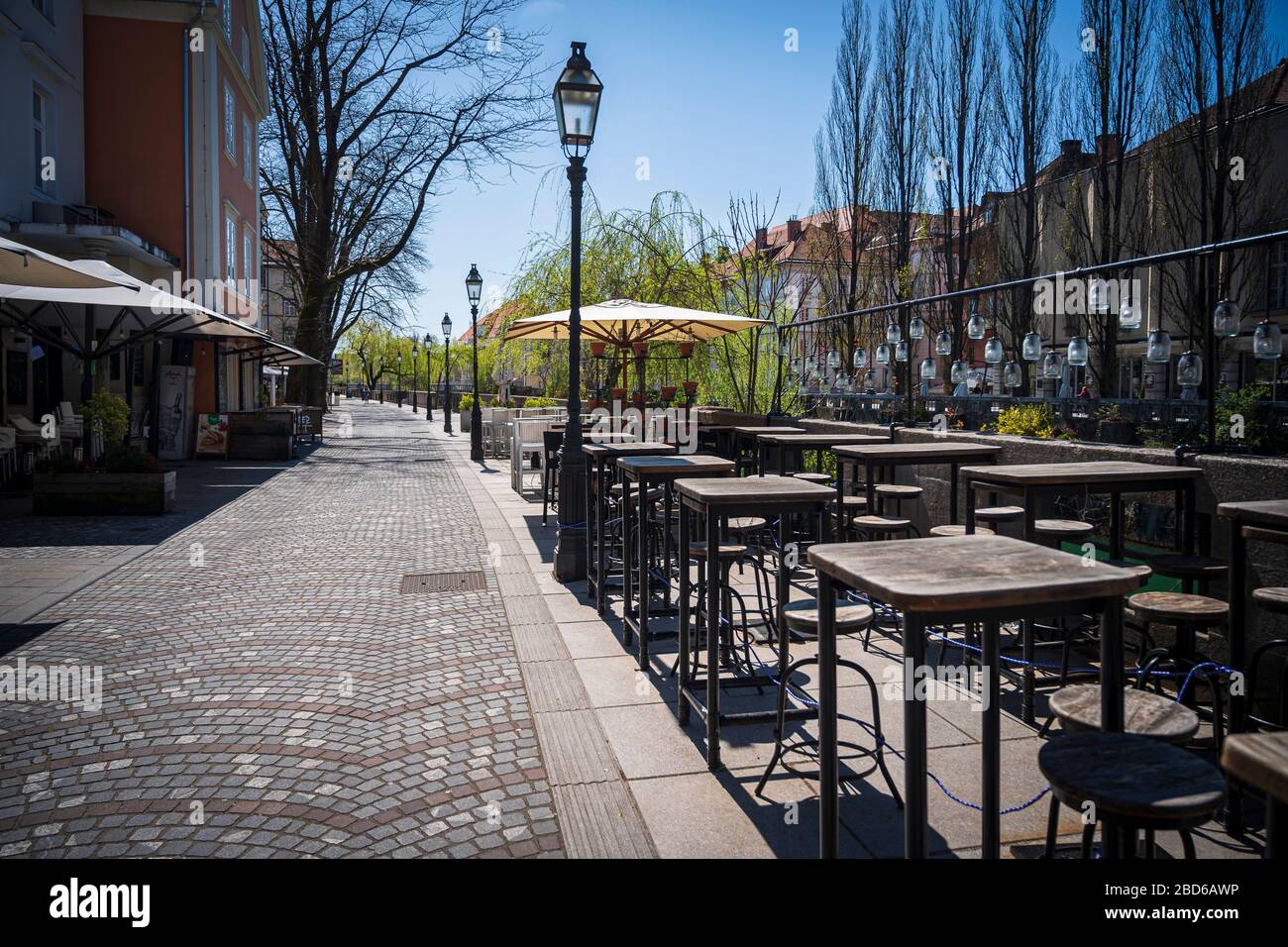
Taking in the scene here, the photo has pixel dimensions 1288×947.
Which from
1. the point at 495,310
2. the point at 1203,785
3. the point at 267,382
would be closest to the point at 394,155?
the point at 495,310

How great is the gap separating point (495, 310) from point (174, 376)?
24.2 feet

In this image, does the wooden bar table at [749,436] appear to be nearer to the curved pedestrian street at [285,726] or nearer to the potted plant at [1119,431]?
the curved pedestrian street at [285,726]

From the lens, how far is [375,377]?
11669 cm

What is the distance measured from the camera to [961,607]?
7.22 feet

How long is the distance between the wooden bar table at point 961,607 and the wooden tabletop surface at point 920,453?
3206 mm

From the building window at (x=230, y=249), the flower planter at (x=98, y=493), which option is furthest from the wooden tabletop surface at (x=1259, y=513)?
the building window at (x=230, y=249)

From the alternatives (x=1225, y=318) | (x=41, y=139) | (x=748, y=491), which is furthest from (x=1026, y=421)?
(x=41, y=139)

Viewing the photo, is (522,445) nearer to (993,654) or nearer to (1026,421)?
(1026,421)

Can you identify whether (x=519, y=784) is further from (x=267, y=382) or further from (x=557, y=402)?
(x=267, y=382)

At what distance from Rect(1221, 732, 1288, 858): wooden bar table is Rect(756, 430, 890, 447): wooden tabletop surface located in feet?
19.5

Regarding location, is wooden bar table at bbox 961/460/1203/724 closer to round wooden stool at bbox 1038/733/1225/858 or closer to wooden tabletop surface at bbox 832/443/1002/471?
wooden tabletop surface at bbox 832/443/1002/471

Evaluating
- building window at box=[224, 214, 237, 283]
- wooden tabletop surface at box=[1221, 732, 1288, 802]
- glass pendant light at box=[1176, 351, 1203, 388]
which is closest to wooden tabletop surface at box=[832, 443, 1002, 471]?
glass pendant light at box=[1176, 351, 1203, 388]

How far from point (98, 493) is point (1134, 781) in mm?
12312

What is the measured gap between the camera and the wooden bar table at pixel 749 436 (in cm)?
930
